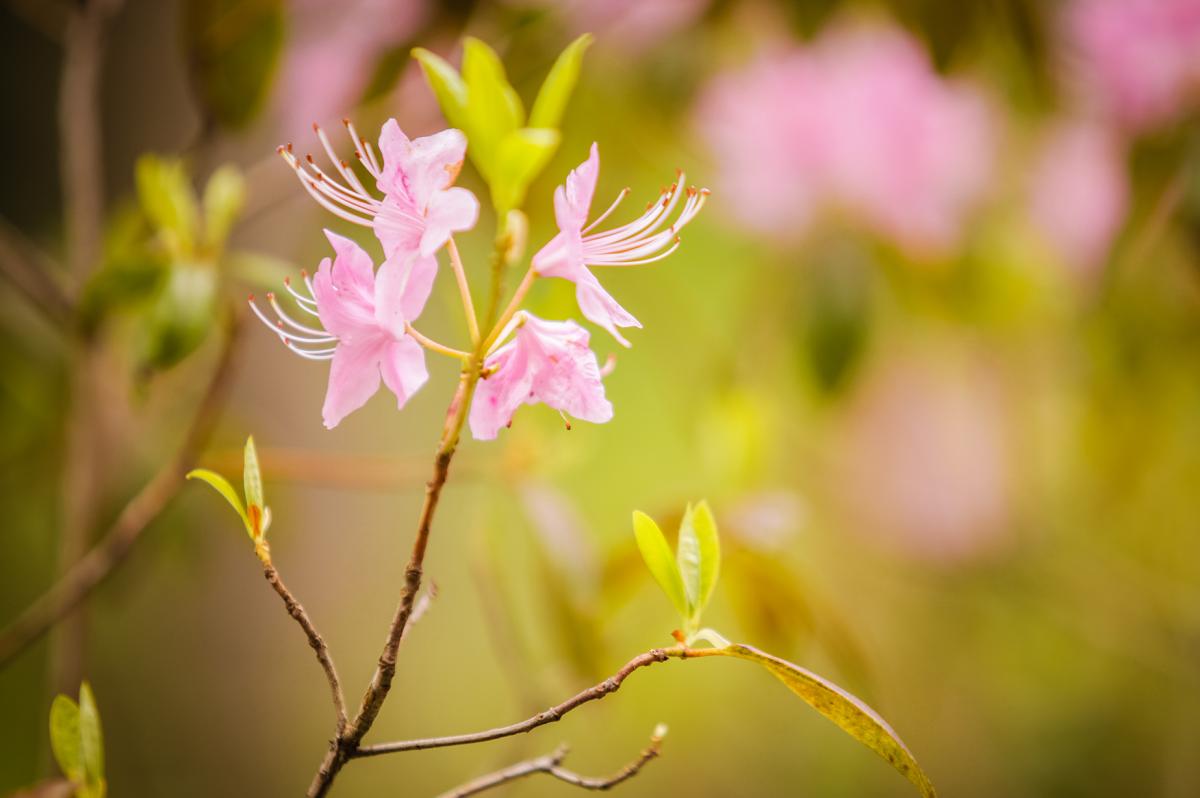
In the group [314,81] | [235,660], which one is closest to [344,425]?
[235,660]

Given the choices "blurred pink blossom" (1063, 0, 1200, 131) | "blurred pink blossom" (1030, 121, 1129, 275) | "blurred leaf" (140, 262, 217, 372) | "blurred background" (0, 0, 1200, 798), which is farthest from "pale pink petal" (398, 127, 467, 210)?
"blurred pink blossom" (1030, 121, 1129, 275)

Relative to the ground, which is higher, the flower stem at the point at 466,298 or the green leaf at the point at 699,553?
the flower stem at the point at 466,298

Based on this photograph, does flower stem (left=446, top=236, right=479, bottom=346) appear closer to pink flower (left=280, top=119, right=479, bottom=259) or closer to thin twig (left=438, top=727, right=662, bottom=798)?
pink flower (left=280, top=119, right=479, bottom=259)

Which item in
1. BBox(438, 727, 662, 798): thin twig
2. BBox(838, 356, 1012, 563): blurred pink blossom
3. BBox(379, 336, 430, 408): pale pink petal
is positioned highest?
BBox(379, 336, 430, 408): pale pink petal

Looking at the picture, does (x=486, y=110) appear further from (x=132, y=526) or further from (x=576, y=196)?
(x=132, y=526)

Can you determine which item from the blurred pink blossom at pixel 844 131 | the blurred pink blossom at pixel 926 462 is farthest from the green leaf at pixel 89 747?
the blurred pink blossom at pixel 926 462

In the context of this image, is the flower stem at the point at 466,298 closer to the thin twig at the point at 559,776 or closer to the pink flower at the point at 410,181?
the pink flower at the point at 410,181
